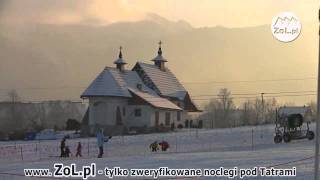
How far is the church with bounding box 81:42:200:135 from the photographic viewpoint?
76.3 m

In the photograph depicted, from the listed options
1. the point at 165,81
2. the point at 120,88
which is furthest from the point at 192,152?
the point at 165,81

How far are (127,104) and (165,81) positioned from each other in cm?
1257

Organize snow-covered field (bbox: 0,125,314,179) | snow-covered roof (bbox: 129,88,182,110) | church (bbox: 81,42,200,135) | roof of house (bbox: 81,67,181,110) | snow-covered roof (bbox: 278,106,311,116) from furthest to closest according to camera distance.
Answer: snow-covered roof (bbox: 129,88,182,110), roof of house (bbox: 81,67,181,110), church (bbox: 81,42,200,135), snow-covered roof (bbox: 278,106,311,116), snow-covered field (bbox: 0,125,314,179)

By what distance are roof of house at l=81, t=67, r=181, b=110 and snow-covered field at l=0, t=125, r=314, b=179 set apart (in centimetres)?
2419

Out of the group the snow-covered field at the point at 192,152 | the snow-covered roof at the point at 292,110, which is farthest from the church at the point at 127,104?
the snow-covered roof at the point at 292,110

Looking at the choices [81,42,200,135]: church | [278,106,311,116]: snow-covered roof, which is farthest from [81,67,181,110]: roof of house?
[278,106,311,116]: snow-covered roof

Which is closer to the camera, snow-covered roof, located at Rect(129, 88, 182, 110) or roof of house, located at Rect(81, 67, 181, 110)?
roof of house, located at Rect(81, 67, 181, 110)

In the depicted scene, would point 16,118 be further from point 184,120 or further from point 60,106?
point 184,120

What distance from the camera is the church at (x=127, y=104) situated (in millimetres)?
76312

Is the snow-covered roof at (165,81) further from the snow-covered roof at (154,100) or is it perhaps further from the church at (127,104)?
the snow-covered roof at (154,100)

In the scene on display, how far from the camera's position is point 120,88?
78.4m

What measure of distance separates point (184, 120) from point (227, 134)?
1261 inches

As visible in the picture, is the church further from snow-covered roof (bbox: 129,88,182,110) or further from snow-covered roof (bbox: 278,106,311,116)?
snow-covered roof (bbox: 278,106,311,116)

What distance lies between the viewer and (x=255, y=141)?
158 ft
